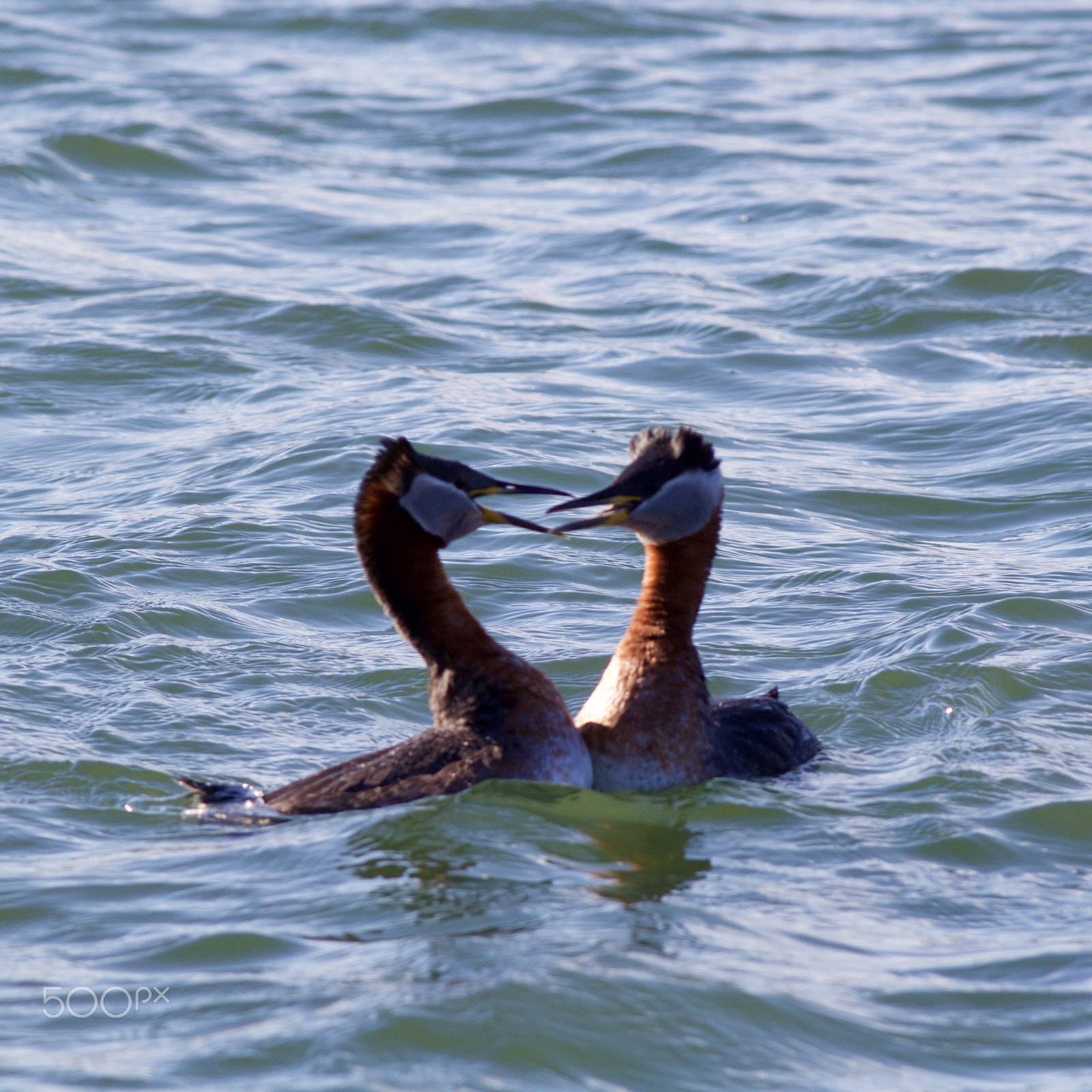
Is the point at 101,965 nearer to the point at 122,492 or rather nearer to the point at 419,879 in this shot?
the point at 419,879

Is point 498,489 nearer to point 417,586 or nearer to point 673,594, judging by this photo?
point 417,586

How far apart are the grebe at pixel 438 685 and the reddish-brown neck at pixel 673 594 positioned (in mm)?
585

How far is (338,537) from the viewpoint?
11594 millimetres

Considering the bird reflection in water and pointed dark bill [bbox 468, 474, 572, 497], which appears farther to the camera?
pointed dark bill [bbox 468, 474, 572, 497]

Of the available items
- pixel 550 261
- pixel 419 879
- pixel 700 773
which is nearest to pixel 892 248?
pixel 550 261

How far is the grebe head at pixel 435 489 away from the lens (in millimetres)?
7469

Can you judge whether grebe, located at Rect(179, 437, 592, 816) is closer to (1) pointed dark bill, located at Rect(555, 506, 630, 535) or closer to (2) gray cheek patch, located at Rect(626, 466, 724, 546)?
(1) pointed dark bill, located at Rect(555, 506, 630, 535)

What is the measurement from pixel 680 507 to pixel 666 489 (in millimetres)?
128

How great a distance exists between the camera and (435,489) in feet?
24.5

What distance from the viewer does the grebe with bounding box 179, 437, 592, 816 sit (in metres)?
7.38

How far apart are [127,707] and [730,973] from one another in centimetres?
430

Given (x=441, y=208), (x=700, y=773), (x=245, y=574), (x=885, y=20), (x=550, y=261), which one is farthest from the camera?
(x=885, y=20)

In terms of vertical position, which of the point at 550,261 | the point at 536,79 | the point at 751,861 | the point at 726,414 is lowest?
the point at 751,861

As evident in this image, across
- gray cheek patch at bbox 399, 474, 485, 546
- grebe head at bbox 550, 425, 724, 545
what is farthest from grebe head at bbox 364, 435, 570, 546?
grebe head at bbox 550, 425, 724, 545
